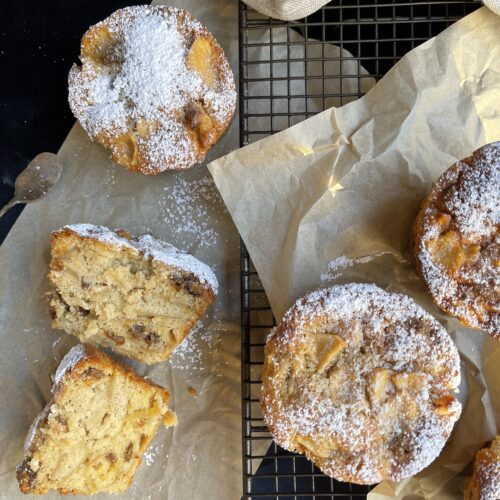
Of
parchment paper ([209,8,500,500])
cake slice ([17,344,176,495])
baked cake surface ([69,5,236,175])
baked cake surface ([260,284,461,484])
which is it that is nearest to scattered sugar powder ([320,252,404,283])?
parchment paper ([209,8,500,500])

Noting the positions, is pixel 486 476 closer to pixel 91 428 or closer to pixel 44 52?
pixel 91 428

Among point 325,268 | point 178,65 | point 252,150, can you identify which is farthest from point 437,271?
point 178,65

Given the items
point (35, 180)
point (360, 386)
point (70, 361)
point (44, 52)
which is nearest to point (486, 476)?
point (360, 386)

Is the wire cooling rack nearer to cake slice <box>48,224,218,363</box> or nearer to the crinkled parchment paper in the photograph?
the crinkled parchment paper

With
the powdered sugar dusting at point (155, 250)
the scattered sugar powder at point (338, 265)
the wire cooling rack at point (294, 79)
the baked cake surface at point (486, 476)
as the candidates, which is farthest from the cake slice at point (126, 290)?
the baked cake surface at point (486, 476)

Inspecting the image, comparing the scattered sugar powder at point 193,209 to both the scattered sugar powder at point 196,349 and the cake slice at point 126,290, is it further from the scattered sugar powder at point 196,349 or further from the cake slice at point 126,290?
the scattered sugar powder at point 196,349
